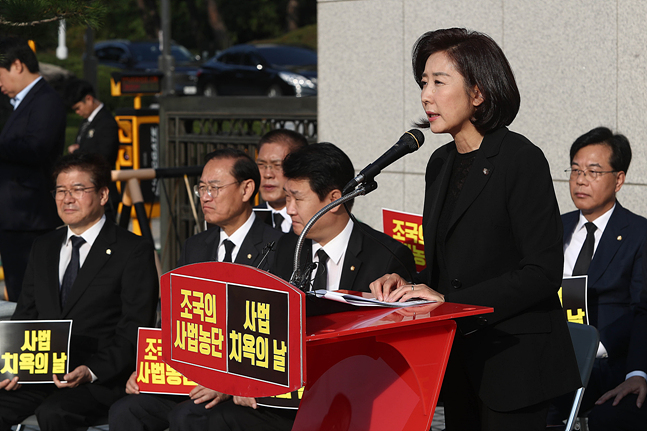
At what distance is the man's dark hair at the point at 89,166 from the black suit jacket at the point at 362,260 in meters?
1.40

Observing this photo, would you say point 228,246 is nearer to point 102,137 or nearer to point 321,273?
point 321,273

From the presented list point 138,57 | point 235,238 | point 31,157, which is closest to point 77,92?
point 31,157

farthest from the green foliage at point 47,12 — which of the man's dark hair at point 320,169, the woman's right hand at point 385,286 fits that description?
the woman's right hand at point 385,286

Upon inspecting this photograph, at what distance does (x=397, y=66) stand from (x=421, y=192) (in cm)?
104

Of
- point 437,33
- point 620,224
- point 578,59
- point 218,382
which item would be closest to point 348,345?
point 218,382

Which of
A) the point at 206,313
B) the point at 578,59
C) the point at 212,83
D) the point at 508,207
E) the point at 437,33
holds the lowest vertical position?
the point at 206,313

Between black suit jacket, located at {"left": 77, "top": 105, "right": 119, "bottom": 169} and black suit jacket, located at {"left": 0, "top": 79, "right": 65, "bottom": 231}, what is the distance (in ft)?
10.9

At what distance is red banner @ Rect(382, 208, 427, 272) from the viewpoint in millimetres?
4602

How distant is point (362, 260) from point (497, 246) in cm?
122

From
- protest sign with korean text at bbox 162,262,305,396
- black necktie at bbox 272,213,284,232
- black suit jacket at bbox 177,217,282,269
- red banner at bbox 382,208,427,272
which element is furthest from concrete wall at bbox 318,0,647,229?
protest sign with korean text at bbox 162,262,305,396

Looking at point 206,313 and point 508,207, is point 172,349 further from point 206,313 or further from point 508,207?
point 508,207

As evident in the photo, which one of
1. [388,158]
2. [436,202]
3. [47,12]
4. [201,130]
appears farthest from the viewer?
[201,130]

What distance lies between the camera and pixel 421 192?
6676mm

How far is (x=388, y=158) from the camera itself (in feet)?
8.23
